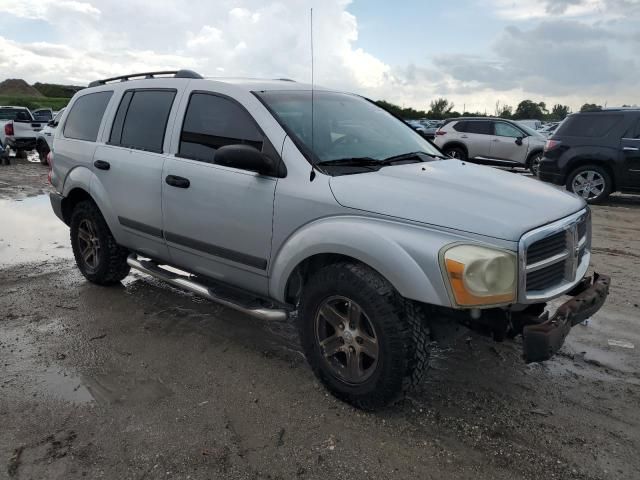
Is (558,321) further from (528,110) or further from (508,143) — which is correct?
(528,110)

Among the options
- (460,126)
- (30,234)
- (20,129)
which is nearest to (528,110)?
(460,126)

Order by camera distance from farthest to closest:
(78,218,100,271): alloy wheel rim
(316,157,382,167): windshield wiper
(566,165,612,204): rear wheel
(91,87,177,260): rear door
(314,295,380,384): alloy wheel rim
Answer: (566,165,612,204): rear wheel, (78,218,100,271): alloy wheel rim, (91,87,177,260): rear door, (316,157,382,167): windshield wiper, (314,295,380,384): alloy wheel rim

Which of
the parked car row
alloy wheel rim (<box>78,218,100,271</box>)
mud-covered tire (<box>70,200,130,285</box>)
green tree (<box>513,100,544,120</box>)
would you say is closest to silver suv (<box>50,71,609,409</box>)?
mud-covered tire (<box>70,200,130,285</box>)

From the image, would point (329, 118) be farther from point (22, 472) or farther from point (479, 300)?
point (22, 472)

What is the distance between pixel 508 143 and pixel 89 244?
42.1ft

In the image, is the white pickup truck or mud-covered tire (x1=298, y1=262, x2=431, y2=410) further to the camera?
the white pickup truck

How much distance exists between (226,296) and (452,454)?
176 centimetres

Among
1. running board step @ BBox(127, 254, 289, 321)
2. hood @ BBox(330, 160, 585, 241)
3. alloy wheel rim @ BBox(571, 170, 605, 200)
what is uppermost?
hood @ BBox(330, 160, 585, 241)

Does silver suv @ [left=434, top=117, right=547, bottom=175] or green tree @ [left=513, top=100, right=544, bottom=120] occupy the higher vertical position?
green tree @ [left=513, top=100, right=544, bottom=120]

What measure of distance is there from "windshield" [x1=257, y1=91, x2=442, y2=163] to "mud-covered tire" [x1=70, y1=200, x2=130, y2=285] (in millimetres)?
2160

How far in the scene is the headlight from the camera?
2.55 meters

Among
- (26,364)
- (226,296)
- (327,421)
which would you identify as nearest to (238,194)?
(226,296)

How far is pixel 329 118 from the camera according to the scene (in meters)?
3.71

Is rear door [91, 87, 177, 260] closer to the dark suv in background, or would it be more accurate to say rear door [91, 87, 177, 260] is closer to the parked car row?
the dark suv in background
